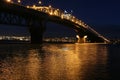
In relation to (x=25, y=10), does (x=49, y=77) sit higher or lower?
lower

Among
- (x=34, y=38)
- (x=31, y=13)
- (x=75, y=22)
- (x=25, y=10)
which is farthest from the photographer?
(x=75, y=22)

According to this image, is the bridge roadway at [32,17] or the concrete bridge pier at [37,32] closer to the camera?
the bridge roadway at [32,17]

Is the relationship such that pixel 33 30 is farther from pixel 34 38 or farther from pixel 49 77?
pixel 49 77

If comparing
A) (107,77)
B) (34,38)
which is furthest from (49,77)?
(34,38)

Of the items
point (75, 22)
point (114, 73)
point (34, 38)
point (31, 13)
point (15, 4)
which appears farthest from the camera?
point (75, 22)

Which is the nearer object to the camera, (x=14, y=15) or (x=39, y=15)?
(x=14, y=15)

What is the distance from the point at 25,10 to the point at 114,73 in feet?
292

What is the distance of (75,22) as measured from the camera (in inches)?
7574

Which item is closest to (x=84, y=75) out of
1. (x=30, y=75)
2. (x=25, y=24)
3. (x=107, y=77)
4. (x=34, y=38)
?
(x=107, y=77)

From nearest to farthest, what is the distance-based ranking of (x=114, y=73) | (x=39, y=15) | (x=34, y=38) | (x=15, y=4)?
1. (x=114, y=73)
2. (x=15, y=4)
3. (x=39, y=15)
4. (x=34, y=38)

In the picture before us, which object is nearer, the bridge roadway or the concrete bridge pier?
the bridge roadway

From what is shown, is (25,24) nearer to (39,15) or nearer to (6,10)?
(39,15)

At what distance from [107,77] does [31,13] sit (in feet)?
327

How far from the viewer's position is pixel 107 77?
114ft
